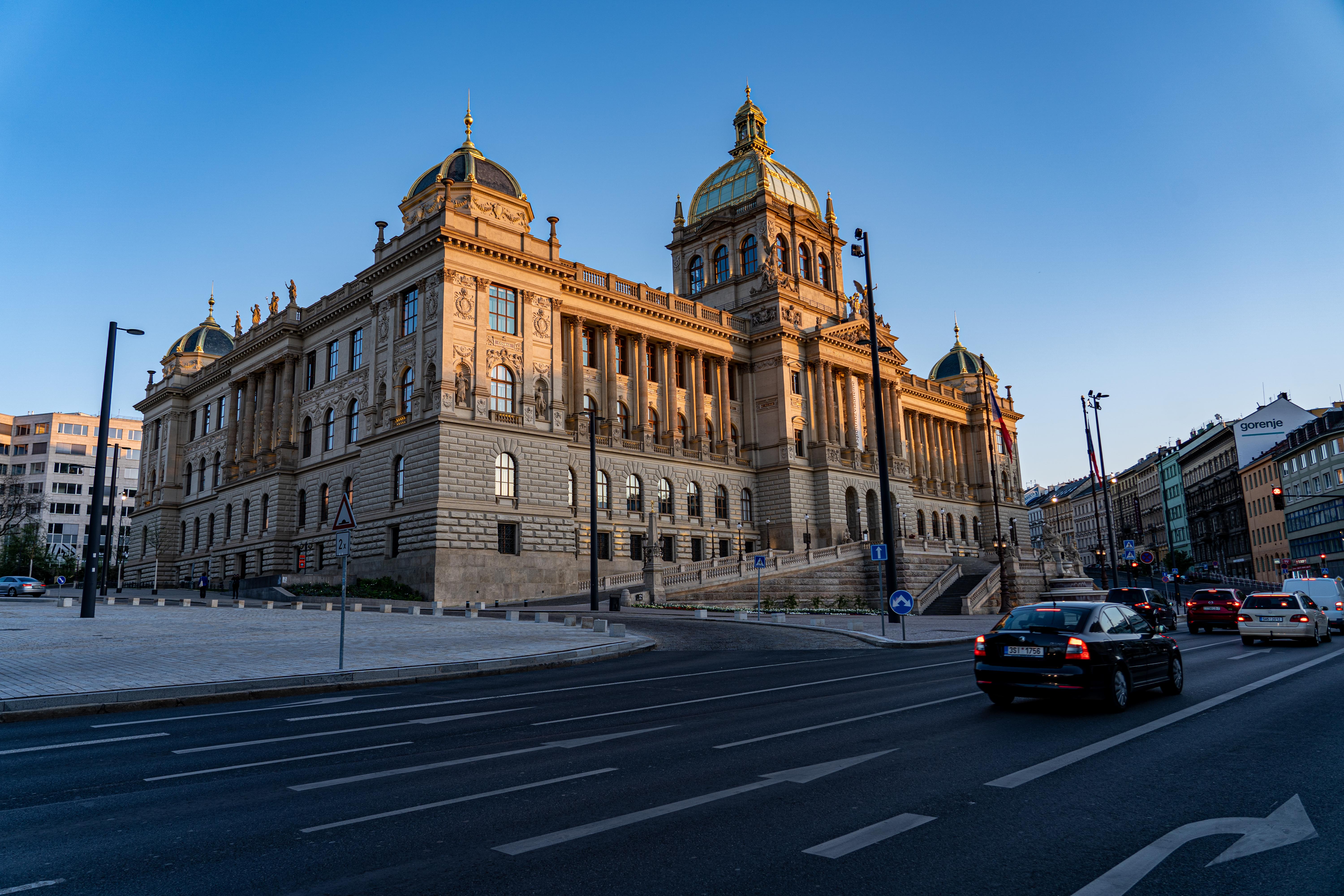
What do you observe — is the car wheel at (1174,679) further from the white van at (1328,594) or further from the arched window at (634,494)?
the arched window at (634,494)

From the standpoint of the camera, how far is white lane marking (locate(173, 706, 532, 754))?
363 inches

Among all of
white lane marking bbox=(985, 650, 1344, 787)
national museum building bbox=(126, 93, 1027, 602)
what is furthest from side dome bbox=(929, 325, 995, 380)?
white lane marking bbox=(985, 650, 1344, 787)

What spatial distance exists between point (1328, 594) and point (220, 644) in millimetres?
33917

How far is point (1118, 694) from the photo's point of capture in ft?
35.9

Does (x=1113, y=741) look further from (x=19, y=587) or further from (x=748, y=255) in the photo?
(x=748, y=255)

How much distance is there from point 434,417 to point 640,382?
16.6 meters

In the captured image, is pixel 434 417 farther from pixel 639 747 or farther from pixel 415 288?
pixel 639 747

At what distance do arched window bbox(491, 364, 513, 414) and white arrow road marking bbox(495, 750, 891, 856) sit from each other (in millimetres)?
39505

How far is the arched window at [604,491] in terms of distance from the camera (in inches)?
2018

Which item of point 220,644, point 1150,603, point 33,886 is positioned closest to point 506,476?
point 220,644

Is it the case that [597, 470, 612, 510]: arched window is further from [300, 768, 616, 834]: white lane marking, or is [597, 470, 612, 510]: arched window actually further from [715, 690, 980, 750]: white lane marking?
[300, 768, 616, 834]: white lane marking

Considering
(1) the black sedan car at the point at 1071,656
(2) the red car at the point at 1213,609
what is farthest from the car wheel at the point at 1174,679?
(2) the red car at the point at 1213,609

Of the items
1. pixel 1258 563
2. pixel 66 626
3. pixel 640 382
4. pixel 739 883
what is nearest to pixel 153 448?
pixel 640 382

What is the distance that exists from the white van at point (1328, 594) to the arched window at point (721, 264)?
46.6 m
